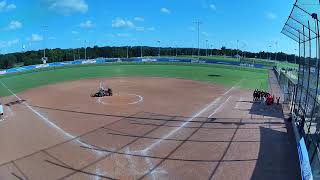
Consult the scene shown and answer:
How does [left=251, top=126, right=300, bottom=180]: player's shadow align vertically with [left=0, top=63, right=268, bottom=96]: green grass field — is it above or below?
below

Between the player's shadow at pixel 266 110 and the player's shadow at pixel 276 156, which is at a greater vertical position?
the player's shadow at pixel 266 110

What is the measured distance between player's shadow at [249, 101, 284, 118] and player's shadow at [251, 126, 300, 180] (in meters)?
4.56

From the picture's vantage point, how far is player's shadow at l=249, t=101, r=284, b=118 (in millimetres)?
24631

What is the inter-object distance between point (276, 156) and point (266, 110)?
11.1 metres

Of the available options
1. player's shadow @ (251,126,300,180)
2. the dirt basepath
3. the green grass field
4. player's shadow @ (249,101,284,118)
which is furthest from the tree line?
player's shadow @ (251,126,300,180)

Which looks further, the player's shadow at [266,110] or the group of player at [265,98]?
the group of player at [265,98]

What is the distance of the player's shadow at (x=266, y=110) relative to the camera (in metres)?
24.6

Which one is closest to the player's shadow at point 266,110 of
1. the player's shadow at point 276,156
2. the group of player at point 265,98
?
the group of player at point 265,98

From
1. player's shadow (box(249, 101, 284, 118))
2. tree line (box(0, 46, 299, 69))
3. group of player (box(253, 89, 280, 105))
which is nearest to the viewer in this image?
player's shadow (box(249, 101, 284, 118))

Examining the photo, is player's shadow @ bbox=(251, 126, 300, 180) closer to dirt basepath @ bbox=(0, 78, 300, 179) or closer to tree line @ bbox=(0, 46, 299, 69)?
dirt basepath @ bbox=(0, 78, 300, 179)

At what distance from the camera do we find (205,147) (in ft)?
54.5

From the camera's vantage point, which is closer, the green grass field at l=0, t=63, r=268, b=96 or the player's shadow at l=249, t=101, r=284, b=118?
the player's shadow at l=249, t=101, r=284, b=118

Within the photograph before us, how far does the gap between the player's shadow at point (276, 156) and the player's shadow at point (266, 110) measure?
4559 mm

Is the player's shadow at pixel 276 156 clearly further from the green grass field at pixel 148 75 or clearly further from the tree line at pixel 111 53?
the tree line at pixel 111 53
